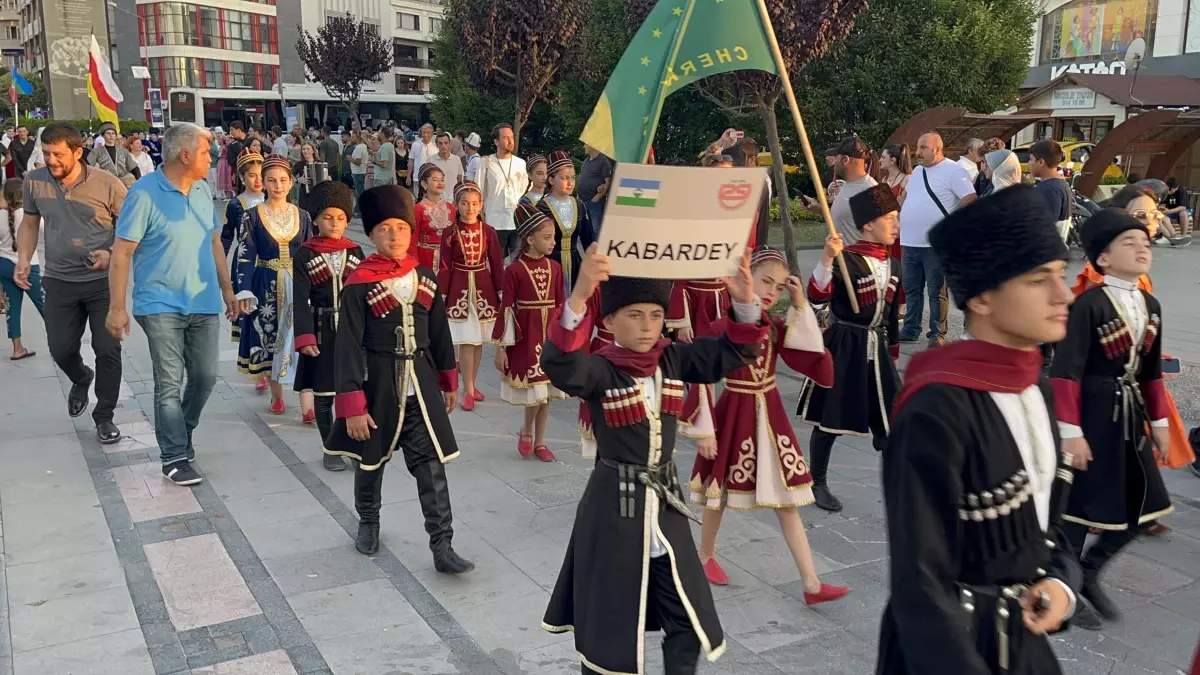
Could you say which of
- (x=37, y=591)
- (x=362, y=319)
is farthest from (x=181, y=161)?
(x=37, y=591)

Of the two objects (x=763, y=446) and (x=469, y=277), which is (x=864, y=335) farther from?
(x=469, y=277)

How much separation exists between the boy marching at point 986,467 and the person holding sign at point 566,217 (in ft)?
19.5

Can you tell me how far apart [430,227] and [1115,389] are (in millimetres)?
5779

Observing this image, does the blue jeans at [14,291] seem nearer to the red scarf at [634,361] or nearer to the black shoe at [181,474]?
the black shoe at [181,474]

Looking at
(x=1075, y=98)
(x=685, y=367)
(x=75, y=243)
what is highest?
(x=1075, y=98)

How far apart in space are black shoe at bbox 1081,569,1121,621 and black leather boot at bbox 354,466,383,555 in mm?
3373

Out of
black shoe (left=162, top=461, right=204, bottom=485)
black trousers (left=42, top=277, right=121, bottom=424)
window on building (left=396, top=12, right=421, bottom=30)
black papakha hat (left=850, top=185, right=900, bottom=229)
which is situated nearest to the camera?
black papakha hat (left=850, top=185, right=900, bottom=229)

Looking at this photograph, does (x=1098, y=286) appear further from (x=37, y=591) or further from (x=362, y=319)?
(x=37, y=591)

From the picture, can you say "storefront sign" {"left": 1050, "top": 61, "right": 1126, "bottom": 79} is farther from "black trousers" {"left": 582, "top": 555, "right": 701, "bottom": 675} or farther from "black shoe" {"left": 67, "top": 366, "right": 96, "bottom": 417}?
"black trousers" {"left": 582, "top": 555, "right": 701, "bottom": 675}

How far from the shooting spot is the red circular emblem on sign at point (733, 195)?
3256mm

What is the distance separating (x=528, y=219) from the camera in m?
7.26

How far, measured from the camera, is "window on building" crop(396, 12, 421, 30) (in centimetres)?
7569

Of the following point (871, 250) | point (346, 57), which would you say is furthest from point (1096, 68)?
point (871, 250)

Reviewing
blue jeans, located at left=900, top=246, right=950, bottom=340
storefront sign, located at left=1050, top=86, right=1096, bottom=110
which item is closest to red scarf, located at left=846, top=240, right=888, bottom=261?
blue jeans, located at left=900, top=246, right=950, bottom=340
